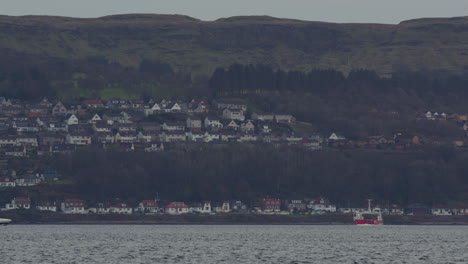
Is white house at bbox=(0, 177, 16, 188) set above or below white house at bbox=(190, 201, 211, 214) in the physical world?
above

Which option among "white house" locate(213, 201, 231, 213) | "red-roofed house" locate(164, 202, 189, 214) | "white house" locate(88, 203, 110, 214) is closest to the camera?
"white house" locate(88, 203, 110, 214)

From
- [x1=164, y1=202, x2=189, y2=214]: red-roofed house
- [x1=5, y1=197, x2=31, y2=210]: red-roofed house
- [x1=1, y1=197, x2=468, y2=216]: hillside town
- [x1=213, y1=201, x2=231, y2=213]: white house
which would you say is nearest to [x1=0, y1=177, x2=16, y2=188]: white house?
[x1=1, y1=197, x2=468, y2=216]: hillside town

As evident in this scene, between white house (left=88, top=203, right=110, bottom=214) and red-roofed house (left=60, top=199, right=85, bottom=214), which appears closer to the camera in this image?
red-roofed house (left=60, top=199, right=85, bottom=214)

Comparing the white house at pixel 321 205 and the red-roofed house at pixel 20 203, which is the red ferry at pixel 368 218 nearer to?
the white house at pixel 321 205

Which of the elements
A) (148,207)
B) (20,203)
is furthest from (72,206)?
(148,207)

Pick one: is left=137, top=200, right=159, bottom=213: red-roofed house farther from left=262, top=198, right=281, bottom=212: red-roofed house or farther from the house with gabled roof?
left=262, top=198, right=281, bottom=212: red-roofed house

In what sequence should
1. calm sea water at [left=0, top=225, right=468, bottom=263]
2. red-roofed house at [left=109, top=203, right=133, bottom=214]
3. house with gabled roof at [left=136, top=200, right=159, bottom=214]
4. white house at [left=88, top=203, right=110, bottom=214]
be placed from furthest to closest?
1. house with gabled roof at [left=136, top=200, right=159, bottom=214]
2. red-roofed house at [left=109, top=203, right=133, bottom=214]
3. white house at [left=88, top=203, right=110, bottom=214]
4. calm sea water at [left=0, top=225, right=468, bottom=263]

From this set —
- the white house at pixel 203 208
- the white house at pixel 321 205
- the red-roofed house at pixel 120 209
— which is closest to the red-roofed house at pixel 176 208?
the white house at pixel 203 208
